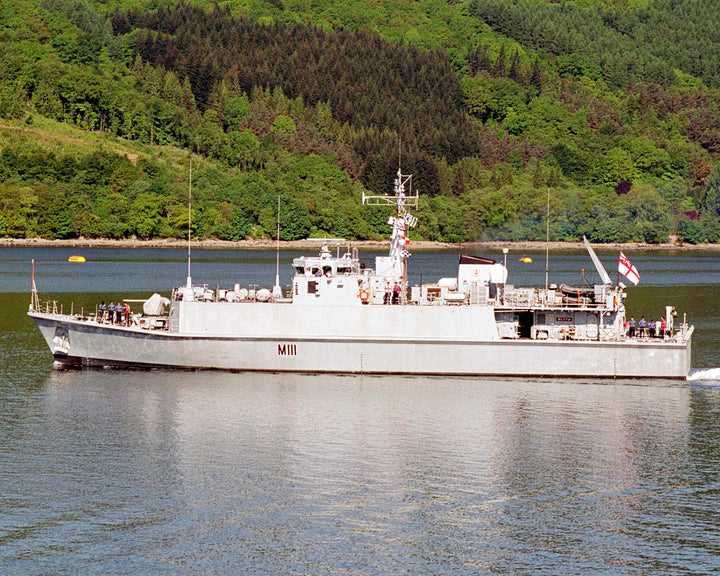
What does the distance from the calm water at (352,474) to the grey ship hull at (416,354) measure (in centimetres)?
73

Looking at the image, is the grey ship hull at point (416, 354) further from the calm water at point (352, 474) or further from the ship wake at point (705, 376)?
the ship wake at point (705, 376)

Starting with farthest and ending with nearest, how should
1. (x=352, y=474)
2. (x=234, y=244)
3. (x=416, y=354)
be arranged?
(x=234, y=244), (x=416, y=354), (x=352, y=474)

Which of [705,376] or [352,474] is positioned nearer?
[352,474]

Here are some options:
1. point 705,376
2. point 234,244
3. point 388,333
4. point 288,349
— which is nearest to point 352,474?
point 388,333

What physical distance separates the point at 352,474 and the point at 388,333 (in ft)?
48.0

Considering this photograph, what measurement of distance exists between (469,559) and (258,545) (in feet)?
19.3

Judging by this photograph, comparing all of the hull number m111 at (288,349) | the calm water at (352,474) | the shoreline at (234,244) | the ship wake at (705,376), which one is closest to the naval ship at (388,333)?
the hull number m111 at (288,349)

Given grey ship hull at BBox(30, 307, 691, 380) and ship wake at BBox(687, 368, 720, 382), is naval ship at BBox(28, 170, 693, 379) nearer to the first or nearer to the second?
grey ship hull at BBox(30, 307, 691, 380)

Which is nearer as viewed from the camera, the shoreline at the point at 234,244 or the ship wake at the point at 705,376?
the ship wake at the point at 705,376

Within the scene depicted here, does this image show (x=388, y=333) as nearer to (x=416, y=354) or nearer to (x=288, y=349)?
(x=416, y=354)

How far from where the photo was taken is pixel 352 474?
1486 inches

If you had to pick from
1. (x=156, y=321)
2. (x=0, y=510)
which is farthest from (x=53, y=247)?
(x=0, y=510)

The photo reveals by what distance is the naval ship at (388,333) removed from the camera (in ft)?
170

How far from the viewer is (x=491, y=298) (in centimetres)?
5397
